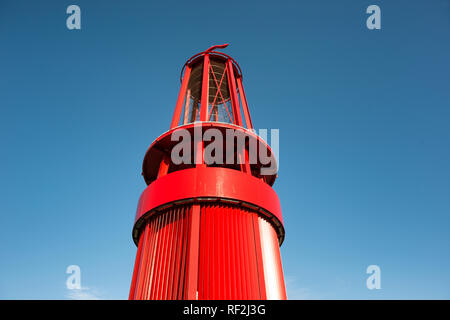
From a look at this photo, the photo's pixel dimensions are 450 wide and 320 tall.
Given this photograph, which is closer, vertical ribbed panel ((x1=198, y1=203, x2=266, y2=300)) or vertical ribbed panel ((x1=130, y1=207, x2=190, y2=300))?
vertical ribbed panel ((x1=198, y1=203, x2=266, y2=300))

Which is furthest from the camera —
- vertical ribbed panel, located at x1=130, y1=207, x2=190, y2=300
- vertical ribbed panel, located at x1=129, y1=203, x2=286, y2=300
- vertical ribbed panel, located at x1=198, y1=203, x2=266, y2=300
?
vertical ribbed panel, located at x1=130, y1=207, x2=190, y2=300

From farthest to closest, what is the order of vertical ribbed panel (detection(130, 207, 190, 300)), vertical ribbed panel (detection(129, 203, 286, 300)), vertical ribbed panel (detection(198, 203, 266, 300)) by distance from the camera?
vertical ribbed panel (detection(130, 207, 190, 300))
vertical ribbed panel (detection(129, 203, 286, 300))
vertical ribbed panel (detection(198, 203, 266, 300))

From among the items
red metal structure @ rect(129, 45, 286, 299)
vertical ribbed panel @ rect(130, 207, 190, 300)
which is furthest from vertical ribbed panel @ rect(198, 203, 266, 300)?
vertical ribbed panel @ rect(130, 207, 190, 300)

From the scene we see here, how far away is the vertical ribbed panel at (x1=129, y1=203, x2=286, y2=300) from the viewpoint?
12.5 meters

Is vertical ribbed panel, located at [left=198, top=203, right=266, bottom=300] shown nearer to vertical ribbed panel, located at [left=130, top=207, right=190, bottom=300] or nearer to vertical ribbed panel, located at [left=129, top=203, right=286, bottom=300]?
vertical ribbed panel, located at [left=129, top=203, right=286, bottom=300]

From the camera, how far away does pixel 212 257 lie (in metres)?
13.1

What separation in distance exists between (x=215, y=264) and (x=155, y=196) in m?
4.71

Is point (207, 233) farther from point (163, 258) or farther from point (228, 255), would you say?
point (163, 258)

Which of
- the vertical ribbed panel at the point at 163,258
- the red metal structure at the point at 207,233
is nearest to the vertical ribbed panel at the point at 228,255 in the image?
the red metal structure at the point at 207,233

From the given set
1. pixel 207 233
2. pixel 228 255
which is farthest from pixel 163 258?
pixel 228 255

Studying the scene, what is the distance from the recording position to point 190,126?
16.8 meters

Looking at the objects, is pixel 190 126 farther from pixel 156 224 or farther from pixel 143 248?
pixel 143 248
